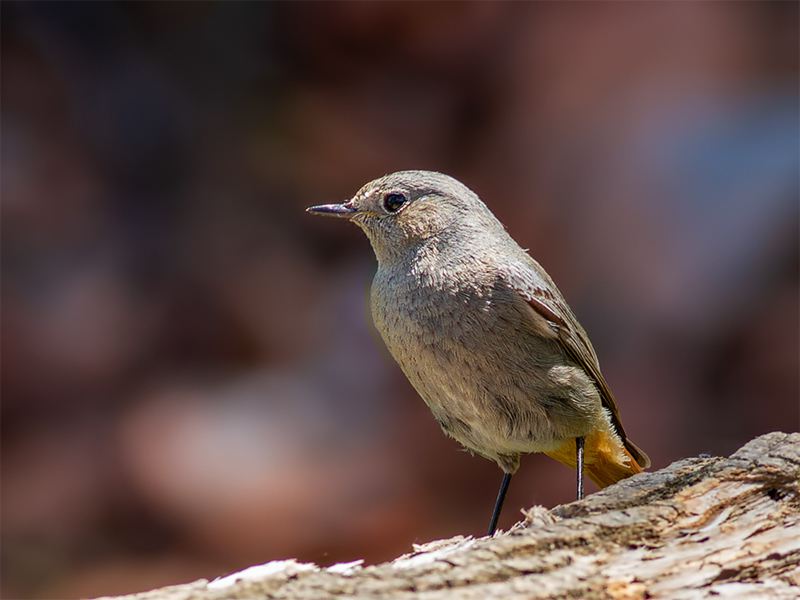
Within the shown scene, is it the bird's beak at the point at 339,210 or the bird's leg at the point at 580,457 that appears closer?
the bird's leg at the point at 580,457

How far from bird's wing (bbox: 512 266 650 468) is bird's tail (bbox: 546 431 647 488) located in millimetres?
56

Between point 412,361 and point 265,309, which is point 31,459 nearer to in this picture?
point 265,309

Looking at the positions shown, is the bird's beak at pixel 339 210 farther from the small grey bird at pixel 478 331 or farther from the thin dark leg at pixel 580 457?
the thin dark leg at pixel 580 457

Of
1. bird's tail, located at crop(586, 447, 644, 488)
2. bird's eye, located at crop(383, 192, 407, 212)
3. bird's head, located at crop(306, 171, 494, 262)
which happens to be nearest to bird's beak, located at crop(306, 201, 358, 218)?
Answer: bird's head, located at crop(306, 171, 494, 262)

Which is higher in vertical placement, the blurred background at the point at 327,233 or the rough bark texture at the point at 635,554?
the blurred background at the point at 327,233

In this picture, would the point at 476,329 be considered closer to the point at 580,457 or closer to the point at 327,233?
the point at 580,457

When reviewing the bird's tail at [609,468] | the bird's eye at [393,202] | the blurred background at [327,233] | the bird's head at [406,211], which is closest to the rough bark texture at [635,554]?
the bird's tail at [609,468]

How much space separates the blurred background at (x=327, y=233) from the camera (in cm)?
736

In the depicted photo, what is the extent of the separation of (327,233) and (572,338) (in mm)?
3849

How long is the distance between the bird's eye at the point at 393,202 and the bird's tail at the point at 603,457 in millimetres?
1260

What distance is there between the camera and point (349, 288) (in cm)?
787

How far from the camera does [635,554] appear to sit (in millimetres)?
3031

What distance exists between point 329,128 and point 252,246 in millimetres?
1089

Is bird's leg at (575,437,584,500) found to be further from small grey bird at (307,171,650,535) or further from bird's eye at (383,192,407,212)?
bird's eye at (383,192,407,212)
